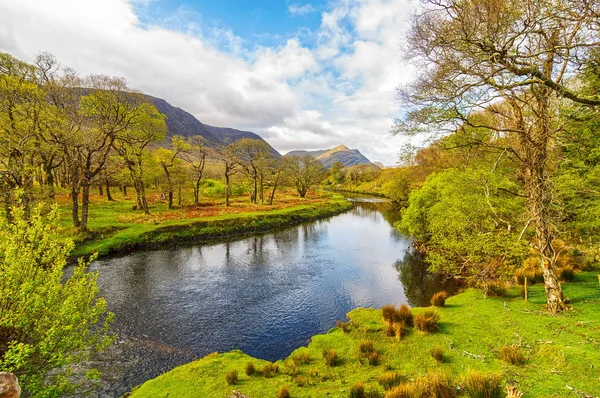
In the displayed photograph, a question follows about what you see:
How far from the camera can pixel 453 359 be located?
9414 millimetres

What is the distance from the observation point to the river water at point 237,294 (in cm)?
1341

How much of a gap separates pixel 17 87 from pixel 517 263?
4351 cm

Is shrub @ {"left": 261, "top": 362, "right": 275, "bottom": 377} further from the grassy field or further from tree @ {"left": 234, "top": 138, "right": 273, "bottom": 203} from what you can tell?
tree @ {"left": 234, "top": 138, "right": 273, "bottom": 203}

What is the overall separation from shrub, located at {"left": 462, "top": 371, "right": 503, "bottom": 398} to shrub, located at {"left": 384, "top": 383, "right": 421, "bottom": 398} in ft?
4.15

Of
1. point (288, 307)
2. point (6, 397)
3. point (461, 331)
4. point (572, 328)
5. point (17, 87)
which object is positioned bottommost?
point (288, 307)

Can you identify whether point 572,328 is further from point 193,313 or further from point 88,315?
point 193,313

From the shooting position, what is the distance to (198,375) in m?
10.1

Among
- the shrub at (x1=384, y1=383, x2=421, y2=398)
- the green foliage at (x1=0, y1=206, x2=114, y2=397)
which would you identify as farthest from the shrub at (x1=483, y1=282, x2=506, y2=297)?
the green foliage at (x1=0, y1=206, x2=114, y2=397)

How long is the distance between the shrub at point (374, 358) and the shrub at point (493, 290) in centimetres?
869

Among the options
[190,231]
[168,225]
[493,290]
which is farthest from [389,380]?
[168,225]

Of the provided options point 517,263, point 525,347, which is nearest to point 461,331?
point 525,347

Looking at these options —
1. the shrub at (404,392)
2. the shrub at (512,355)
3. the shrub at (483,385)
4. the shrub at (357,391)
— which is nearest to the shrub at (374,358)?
the shrub at (357,391)

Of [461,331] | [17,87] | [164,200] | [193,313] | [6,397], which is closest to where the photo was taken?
[6,397]

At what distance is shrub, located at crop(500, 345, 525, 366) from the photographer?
8.58 meters
